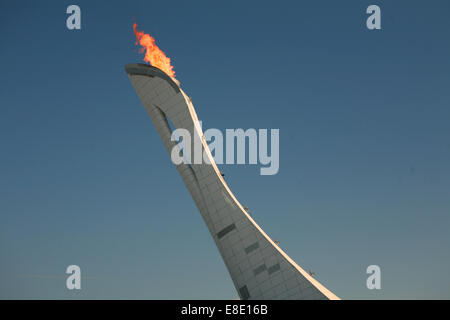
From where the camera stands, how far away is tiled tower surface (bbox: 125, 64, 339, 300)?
46.6 meters

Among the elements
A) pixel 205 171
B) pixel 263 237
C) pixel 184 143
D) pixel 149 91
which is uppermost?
pixel 149 91

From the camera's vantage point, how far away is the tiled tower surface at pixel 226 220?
1833 inches

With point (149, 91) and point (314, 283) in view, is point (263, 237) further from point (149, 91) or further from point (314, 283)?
point (149, 91)

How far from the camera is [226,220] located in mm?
49750

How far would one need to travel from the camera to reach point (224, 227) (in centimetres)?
4981

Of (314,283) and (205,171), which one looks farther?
(205,171)

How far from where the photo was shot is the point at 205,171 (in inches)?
2007
